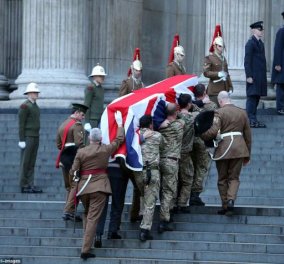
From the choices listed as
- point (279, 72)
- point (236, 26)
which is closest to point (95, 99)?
point (279, 72)

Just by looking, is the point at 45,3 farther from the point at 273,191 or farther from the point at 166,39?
the point at 273,191

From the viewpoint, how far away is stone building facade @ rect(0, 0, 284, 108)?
29438 mm

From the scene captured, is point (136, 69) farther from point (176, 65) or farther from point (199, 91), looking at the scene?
point (199, 91)

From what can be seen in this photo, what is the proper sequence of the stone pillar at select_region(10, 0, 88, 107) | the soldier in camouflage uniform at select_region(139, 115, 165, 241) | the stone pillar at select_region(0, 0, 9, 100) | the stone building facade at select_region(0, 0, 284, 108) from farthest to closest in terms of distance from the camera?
1. the stone pillar at select_region(0, 0, 9, 100)
2. the stone pillar at select_region(10, 0, 88, 107)
3. the stone building facade at select_region(0, 0, 284, 108)
4. the soldier in camouflage uniform at select_region(139, 115, 165, 241)

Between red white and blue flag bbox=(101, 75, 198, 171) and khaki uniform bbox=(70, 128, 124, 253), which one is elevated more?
red white and blue flag bbox=(101, 75, 198, 171)

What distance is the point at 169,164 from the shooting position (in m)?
21.5

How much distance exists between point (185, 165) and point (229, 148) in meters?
0.77

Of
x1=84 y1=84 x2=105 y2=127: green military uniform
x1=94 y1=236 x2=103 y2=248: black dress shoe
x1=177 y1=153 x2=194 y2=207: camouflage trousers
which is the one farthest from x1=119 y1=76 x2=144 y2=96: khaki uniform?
x1=94 y1=236 x2=103 y2=248: black dress shoe

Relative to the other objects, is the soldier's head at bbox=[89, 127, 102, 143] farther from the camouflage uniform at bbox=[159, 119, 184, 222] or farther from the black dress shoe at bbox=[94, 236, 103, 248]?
the black dress shoe at bbox=[94, 236, 103, 248]

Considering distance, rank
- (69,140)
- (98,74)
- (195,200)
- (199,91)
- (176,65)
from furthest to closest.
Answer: (176,65) → (98,74) → (69,140) → (199,91) → (195,200)

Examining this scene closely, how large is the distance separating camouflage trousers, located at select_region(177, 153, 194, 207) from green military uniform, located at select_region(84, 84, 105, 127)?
4218 millimetres

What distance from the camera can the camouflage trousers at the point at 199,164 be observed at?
22.4 metres

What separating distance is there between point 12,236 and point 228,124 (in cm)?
353

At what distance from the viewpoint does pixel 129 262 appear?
20625mm
